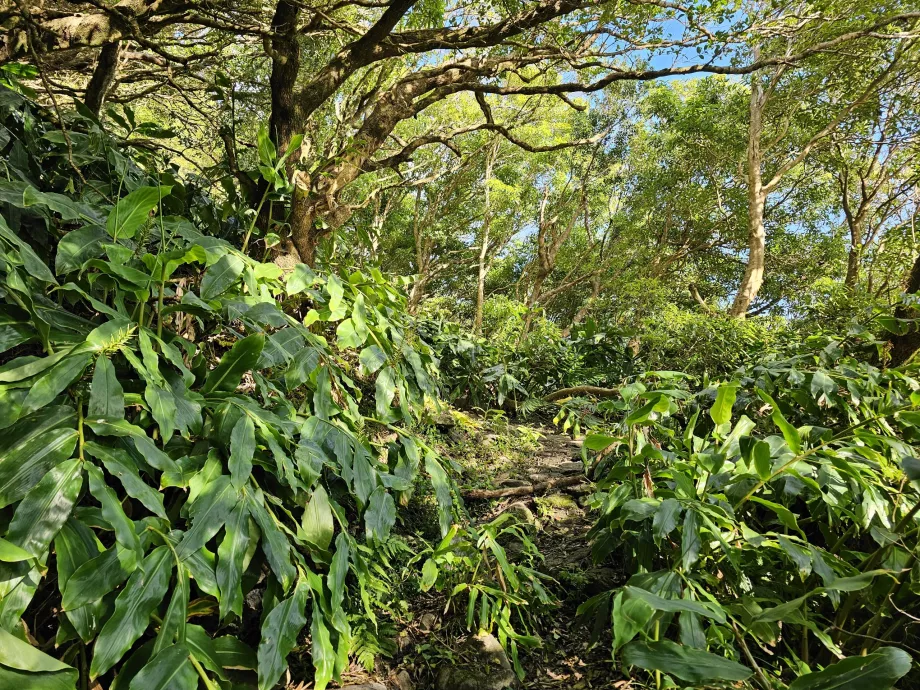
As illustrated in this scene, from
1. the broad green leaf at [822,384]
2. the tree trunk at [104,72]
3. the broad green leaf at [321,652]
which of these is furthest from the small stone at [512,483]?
the tree trunk at [104,72]

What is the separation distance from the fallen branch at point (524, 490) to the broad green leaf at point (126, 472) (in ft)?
6.32

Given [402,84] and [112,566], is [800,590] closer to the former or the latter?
[112,566]

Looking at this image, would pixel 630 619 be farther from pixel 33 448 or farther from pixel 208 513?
pixel 33 448

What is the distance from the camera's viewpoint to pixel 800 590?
151cm

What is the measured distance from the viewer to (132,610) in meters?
0.89

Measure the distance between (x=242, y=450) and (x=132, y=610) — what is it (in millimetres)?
342

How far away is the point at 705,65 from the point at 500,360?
2981 mm

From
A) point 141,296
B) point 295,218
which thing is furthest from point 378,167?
point 141,296

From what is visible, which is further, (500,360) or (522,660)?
(500,360)

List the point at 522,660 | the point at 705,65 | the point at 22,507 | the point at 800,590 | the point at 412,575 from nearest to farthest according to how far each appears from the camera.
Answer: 1. the point at 22,507
2. the point at 800,590
3. the point at 522,660
4. the point at 412,575
5. the point at 705,65

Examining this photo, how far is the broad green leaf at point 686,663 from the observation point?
28.3 inches

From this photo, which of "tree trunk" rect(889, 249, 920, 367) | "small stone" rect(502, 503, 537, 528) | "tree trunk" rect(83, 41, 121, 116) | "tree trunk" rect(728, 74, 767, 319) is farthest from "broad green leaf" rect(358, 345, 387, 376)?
"tree trunk" rect(728, 74, 767, 319)

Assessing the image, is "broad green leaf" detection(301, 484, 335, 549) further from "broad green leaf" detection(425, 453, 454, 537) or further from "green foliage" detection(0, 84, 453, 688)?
"broad green leaf" detection(425, 453, 454, 537)

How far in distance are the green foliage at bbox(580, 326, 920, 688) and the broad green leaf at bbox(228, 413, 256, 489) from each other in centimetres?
83
